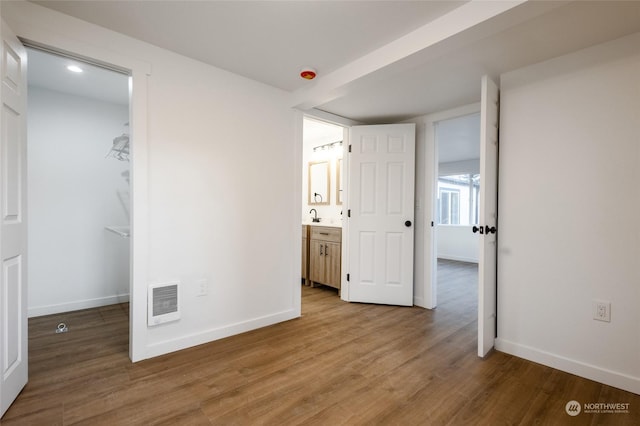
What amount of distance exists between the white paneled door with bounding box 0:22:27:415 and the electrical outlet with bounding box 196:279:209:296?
3.29ft

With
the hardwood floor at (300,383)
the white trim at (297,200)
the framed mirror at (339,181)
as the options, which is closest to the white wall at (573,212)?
the hardwood floor at (300,383)

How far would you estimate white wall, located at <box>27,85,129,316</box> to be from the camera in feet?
9.99

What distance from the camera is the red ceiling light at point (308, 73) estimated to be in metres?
2.45

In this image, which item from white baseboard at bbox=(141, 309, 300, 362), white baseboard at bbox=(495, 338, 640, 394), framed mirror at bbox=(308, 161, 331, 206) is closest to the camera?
white baseboard at bbox=(495, 338, 640, 394)

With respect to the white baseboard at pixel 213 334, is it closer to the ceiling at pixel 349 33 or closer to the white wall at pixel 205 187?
the white wall at pixel 205 187

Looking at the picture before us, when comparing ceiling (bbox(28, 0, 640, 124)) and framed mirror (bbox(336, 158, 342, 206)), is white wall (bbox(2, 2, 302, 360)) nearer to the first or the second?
ceiling (bbox(28, 0, 640, 124))

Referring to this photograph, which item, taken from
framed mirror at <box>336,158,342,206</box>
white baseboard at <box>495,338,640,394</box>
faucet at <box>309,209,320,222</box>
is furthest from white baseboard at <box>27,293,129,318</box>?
white baseboard at <box>495,338,640,394</box>

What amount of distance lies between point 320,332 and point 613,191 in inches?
93.5

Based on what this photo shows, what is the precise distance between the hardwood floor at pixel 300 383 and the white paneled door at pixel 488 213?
0.84 ft

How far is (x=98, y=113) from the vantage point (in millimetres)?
3381

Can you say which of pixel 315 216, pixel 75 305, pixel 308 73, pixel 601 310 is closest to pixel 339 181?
pixel 315 216

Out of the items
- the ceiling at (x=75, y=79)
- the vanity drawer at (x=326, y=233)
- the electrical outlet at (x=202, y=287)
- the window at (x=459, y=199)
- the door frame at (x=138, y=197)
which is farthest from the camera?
the window at (x=459, y=199)

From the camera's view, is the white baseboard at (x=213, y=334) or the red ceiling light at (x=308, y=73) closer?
the white baseboard at (x=213, y=334)

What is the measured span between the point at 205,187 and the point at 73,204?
188cm
